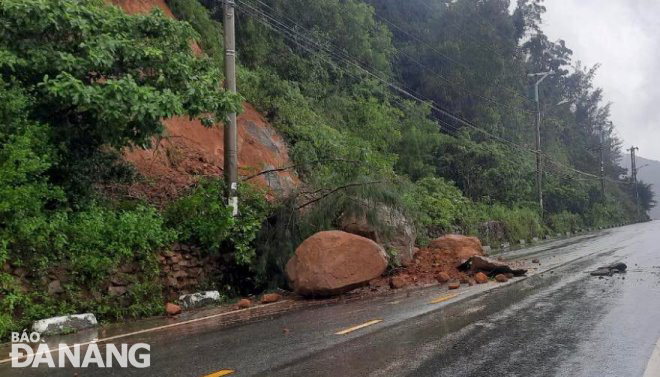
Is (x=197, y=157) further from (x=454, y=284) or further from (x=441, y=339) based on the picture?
(x=441, y=339)

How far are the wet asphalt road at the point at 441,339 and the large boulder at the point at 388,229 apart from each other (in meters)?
2.87

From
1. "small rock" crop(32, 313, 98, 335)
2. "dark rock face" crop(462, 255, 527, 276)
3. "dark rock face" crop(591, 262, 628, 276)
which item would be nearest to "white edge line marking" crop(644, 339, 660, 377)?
"dark rock face" crop(591, 262, 628, 276)

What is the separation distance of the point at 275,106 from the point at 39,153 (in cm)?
1576

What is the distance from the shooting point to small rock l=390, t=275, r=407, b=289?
13352 millimetres

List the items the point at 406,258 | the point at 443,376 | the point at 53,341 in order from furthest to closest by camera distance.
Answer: the point at 406,258 < the point at 53,341 < the point at 443,376

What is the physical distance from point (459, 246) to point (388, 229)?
307 centimetres

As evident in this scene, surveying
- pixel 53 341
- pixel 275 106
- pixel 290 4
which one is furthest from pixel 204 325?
pixel 290 4

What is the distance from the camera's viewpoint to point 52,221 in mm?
10367

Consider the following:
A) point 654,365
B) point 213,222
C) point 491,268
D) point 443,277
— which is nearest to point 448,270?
point 443,277

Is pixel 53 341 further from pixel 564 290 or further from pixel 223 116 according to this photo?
pixel 564 290

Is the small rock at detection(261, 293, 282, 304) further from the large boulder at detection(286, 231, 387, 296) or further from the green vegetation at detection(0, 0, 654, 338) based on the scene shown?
the green vegetation at detection(0, 0, 654, 338)

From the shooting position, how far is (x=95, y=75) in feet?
36.9

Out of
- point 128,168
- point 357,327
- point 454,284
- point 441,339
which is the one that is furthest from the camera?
point 128,168

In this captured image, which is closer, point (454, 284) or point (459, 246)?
point (454, 284)
